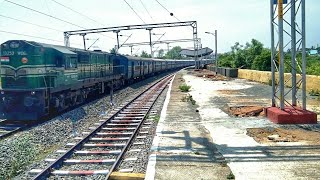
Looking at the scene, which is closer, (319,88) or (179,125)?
(179,125)

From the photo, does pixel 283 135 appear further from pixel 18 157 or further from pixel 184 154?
pixel 18 157

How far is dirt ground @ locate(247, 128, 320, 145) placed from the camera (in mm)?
9664

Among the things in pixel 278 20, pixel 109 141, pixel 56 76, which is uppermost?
pixel 278 20

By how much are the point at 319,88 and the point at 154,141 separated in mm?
15460

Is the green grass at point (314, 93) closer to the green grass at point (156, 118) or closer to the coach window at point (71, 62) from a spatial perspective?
the green grass at point (156, 118)

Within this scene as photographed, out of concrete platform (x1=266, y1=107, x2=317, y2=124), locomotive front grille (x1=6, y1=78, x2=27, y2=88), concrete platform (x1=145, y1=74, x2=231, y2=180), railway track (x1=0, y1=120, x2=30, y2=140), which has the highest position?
locomotive front grille (x1=6, y1=78, x2=27, y2=88)

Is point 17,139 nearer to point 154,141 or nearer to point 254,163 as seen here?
point 154,141

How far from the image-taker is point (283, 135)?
10.4 meters

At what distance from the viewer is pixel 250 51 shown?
5762cm

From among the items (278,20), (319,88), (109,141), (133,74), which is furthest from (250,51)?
(109,141)

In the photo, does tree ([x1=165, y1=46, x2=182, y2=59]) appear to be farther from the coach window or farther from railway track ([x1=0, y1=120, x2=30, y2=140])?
railway track ([x1=0, y1=120, x2=30, y2=140])

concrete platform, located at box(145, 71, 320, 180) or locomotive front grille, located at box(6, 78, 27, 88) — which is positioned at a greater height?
locomotive front grille, located at box(6, 78, 27, 88)

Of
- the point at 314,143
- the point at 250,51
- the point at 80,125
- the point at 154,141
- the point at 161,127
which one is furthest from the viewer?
the point at 250,51

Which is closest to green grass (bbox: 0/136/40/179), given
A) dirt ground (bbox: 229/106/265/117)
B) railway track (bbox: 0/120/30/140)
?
railway track (bbox: 0/120/30/140)
